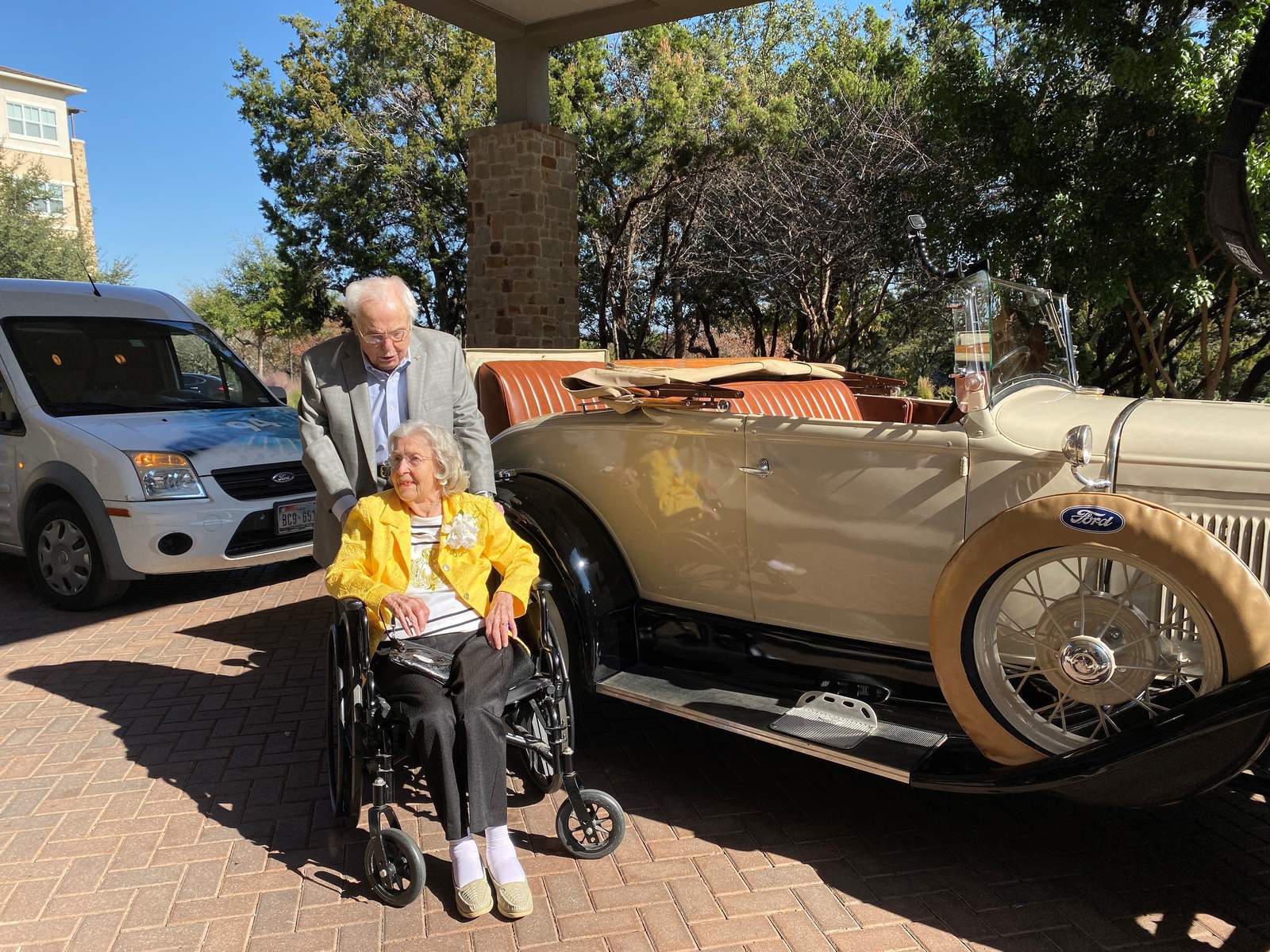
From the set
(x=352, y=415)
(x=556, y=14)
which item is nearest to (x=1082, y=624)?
(x=352, y=415)

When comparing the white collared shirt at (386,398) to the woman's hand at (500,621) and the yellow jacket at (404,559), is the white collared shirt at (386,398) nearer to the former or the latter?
the yellow jacket at (404,559)

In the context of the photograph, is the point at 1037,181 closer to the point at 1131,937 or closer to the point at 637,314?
the point at 1131,937

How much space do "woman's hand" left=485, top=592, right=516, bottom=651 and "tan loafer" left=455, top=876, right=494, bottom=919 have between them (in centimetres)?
72

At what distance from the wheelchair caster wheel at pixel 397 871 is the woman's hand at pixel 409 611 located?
24.1 inches

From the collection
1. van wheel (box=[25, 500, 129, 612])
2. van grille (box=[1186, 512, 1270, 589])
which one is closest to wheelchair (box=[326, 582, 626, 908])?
van grille (box=[1186, 512, 1270, 589])

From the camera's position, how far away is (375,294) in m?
3.30

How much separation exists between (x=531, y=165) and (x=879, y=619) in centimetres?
921

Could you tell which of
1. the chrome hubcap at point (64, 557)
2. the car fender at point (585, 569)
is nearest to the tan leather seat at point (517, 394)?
the car fender at point (585, 569)

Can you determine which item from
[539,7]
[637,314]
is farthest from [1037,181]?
[637,314]

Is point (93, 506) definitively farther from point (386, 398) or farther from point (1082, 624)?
point (1082, 624)

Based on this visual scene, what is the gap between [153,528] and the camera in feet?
18.2

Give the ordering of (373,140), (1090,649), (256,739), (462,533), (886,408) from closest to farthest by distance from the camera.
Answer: (1090,649)
(462,533)
(256,739)
(886,408)
(373,140)

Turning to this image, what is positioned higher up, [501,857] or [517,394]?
[517,394]

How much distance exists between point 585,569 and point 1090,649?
1807 millimetres
